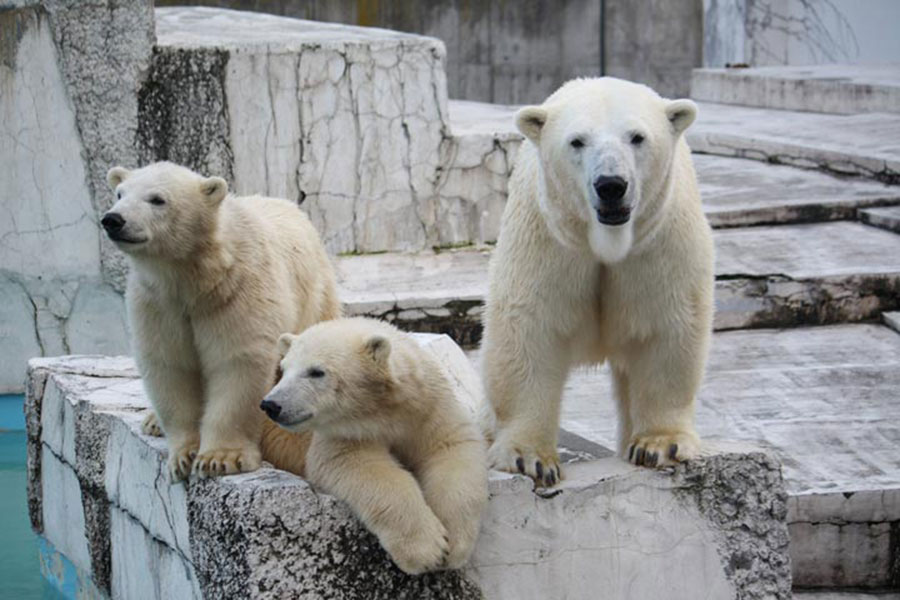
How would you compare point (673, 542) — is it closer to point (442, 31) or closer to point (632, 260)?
point (632, 260)

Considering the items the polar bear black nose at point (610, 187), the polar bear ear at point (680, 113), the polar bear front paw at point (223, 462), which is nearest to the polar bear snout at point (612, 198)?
the polar bear black nose at point (610, 187)

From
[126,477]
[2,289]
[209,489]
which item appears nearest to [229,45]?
[2,289]

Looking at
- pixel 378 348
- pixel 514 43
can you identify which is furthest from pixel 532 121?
pixel 514 43

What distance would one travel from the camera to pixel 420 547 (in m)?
3.43

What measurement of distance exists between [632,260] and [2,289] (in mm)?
4914

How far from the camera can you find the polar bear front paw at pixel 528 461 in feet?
12.8

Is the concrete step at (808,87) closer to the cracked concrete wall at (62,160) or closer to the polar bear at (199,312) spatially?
the cracked concrete wall at (62,160)

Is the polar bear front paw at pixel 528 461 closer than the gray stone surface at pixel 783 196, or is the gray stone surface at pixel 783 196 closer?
the polar bear front paw at pixel 528 461

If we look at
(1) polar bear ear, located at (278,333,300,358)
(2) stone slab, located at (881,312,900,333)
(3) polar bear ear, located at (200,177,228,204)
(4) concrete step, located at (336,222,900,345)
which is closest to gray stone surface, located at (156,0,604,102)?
(4) concrete step, located at (336,222,900,345)

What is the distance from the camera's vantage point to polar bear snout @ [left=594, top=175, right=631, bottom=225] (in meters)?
3.45

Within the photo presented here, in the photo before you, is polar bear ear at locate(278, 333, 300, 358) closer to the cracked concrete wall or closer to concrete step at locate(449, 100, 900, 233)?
the cracked concrete wall

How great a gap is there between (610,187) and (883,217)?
5.10m

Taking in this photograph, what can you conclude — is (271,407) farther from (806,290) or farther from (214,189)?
(806,290)

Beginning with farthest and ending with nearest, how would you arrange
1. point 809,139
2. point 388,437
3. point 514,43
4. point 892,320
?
point 514,43
point 809,139
point 892,320
point 388,437
